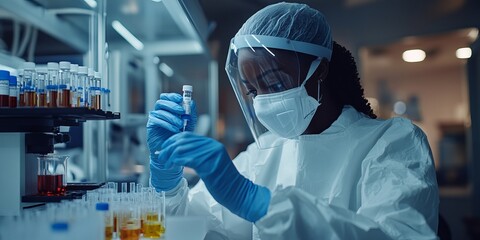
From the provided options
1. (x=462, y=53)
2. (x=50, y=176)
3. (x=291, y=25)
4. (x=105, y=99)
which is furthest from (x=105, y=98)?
(x=462, y=53)

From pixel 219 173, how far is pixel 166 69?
257 centimetres

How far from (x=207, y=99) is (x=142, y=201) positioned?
2645 mm

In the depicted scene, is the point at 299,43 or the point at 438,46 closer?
the point at 299,43

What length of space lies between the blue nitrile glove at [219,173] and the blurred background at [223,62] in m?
0.84

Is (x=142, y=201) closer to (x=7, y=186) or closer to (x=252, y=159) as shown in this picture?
(x=7, y=186)

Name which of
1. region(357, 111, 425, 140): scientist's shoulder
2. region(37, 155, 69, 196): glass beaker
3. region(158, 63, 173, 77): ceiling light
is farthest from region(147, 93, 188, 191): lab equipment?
region(158, 63, 173, 77): ceiling light

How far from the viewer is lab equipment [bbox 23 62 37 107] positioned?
1283 mm

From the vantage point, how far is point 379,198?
48.6 inches

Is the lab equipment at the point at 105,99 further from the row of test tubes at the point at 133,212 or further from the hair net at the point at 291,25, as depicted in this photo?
the hair net at the point at 291,25

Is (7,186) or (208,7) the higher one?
(208,7)

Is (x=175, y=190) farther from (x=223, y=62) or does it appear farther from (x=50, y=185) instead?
(x=223, y=62)

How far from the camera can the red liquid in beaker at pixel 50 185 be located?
137 cm

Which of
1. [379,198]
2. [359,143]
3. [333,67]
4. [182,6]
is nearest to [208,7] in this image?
[182,6]

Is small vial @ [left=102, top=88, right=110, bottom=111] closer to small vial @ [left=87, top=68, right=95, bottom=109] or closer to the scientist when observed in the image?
small vial @ [left=87, top=68, right=95, bottom=109]
